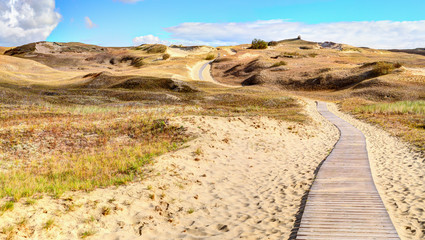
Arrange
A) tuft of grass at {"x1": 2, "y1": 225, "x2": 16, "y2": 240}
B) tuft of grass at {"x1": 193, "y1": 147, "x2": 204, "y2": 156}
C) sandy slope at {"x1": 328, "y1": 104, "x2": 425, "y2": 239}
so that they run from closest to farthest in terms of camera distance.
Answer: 1. tuft of grass at {"x1": 2, "y1": 225, "x2": 16, "y2": 240}
2. sandy slope at {"x1": 328, "y1": 104, "x2": 425, "y2": 239}
3. tuft of grass at {"x1": 193, "y1": 147, "x2": 204, "y2": 156}

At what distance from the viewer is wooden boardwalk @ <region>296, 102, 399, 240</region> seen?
19.9ft

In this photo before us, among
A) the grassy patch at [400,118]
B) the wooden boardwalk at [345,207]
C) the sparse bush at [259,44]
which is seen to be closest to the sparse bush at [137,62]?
the sparse bush at [259,44]

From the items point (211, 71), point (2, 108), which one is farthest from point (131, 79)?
point (211, 71)

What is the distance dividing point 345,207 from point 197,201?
3.79m

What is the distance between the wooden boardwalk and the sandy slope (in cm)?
40

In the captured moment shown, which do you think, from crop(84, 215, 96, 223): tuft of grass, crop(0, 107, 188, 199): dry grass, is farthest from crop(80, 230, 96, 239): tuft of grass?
crop(0, 107, 188, 199): dry grass

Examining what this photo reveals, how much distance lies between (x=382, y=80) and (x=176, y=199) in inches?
1812

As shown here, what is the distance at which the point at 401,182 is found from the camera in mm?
9969

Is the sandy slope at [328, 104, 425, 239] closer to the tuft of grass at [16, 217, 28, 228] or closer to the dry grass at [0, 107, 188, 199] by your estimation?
the dry grass at [0, 107, 188, 199]

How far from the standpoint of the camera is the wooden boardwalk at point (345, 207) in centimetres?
607

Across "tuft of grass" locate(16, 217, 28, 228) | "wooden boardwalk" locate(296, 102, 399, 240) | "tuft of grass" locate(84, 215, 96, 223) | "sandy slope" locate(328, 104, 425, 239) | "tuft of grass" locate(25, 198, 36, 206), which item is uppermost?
"tuft of grass" locate(25, 198, 36, 206)

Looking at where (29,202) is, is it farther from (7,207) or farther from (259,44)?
(259,44)

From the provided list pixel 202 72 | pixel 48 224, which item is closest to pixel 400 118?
pixel 48 224

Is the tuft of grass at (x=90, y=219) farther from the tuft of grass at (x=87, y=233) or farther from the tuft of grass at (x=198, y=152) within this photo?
the tuft of grass at (x=198, y=152)
